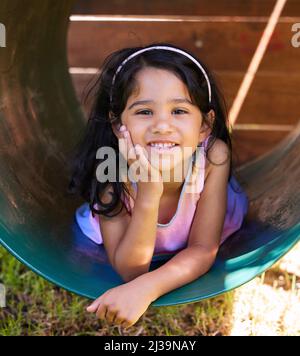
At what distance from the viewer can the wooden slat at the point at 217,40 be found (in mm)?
3887

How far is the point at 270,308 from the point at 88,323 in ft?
2.06

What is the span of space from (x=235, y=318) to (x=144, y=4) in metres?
2.19

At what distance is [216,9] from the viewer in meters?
3.94

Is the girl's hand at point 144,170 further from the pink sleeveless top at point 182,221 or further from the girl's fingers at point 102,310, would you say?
the girl's fingers at point 102,310

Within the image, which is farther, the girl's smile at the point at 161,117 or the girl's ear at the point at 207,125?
the girl's ear at the point at 207,125

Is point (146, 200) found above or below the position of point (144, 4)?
below

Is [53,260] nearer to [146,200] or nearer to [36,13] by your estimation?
[146,200]

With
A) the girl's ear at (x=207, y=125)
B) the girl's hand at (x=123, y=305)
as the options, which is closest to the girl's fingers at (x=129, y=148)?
the girl's ear at (x=207, y=125)

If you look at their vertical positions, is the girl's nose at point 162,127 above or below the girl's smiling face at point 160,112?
below
